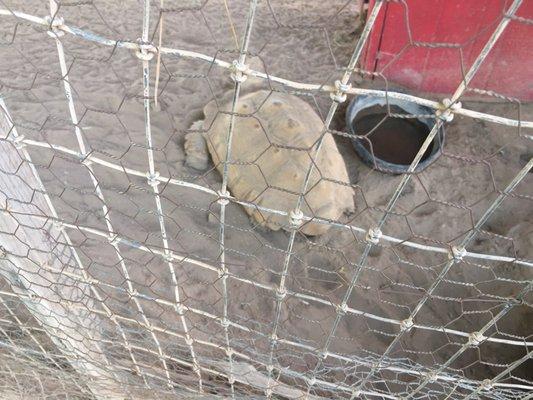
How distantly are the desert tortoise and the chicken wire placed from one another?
107 mm

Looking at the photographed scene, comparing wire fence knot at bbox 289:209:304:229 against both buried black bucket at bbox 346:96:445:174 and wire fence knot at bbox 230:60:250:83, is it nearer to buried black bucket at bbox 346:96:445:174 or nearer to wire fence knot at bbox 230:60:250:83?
wire fence knot at bbox 230:60:250:83

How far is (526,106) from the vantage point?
2727mm

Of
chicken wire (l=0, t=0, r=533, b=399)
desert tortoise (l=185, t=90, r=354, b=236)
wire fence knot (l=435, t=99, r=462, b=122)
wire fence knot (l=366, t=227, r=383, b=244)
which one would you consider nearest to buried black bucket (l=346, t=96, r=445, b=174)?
chicken wire (l=0, t=0, r=533, b=399)

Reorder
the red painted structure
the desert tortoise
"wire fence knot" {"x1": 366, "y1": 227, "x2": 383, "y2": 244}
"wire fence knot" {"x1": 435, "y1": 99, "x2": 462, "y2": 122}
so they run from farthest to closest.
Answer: the red painted structure → the desert tortoise → "wire fence knot" {"x1": 366, "y1": 227, "x2": 383, "y2": 244} → "wire fence knot" {"x1": 435, "y1": 99, "x2": 462, "y2": 122}

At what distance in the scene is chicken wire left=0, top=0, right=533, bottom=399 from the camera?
88 cm

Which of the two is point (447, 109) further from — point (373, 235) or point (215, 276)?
point (215, 276)

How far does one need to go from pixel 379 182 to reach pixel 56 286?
5.40ft

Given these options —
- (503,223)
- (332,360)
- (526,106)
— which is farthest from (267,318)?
(526,106)

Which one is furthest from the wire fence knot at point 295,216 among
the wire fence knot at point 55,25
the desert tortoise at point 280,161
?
the desert tortoise at point 280,161

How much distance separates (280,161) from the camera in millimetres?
2162

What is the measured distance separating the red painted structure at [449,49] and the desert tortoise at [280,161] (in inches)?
24.3

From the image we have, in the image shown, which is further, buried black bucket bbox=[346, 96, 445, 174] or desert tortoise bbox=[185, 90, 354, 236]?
buried black bucket bbox=[346, 96, 445, 174]

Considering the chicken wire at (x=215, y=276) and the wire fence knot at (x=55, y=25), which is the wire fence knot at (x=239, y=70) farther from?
the wire fence knot at (x=55, y=25)

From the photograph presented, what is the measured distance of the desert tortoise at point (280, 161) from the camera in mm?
2117
